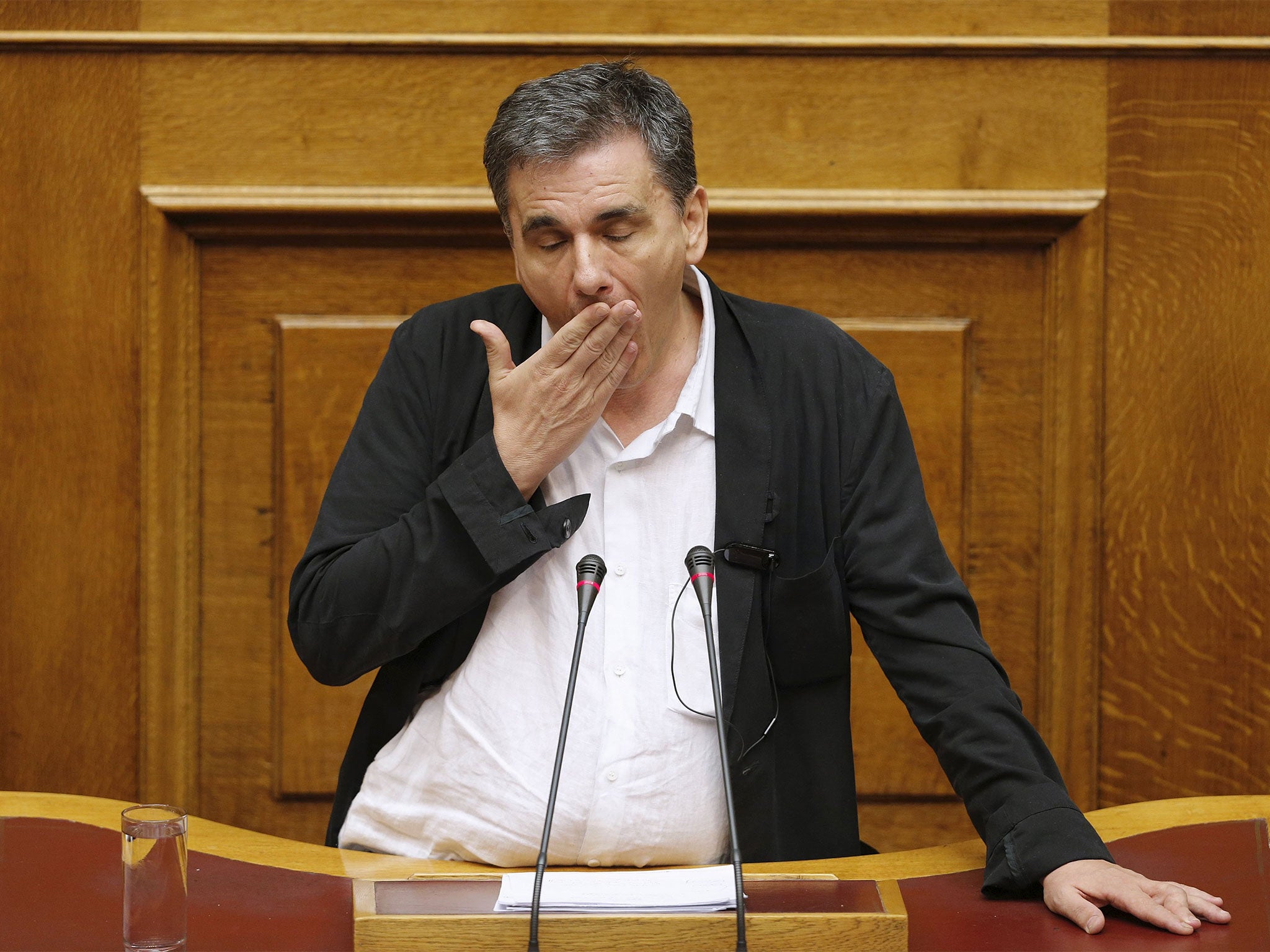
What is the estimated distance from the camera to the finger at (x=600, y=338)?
59.0 inches

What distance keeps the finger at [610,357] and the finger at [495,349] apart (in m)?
0.10

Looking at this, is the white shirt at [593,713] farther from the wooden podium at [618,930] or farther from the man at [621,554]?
the wooden podium at [618,930]

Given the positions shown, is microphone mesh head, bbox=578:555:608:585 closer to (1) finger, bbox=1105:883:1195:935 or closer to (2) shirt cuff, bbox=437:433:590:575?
(2) shirt cuff, bbox=437:433:590:575

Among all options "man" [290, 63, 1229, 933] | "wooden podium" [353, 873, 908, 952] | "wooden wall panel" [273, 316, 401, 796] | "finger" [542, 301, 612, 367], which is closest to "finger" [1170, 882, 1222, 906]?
"man" [290, 63, 1229, 933]

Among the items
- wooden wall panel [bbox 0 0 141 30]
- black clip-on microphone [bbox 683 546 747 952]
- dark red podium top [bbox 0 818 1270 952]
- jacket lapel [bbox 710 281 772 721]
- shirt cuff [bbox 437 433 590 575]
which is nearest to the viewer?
black clip-on microphone [bbox 683 546 747 952]

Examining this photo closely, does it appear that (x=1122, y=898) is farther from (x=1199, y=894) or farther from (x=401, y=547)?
(x=401, y=547)

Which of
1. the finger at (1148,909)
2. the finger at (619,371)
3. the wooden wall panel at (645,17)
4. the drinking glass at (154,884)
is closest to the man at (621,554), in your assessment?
the finger at (619,371)

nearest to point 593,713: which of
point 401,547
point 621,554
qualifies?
point 621,554

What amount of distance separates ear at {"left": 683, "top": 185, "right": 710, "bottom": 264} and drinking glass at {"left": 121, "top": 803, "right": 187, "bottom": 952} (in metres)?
0.92

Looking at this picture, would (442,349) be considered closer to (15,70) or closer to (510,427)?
(510,427)

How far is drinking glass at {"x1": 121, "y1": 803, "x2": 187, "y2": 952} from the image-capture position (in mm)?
1138

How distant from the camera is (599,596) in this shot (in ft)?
5.21

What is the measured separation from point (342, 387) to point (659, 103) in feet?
3.37

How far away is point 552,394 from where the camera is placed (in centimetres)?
149
